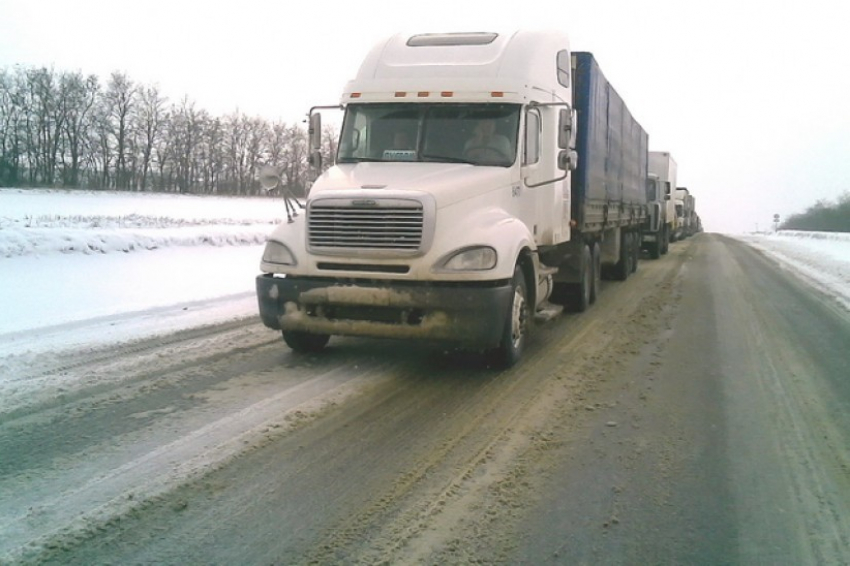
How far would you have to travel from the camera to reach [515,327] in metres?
7.05

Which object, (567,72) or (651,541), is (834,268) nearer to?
(567,72)

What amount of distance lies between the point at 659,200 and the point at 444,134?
20.3 meters

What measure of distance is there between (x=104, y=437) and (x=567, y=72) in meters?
7.47

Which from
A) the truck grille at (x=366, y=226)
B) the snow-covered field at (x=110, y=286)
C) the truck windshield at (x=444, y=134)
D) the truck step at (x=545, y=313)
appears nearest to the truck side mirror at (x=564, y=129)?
the truck windshield at (x=444, y=134)

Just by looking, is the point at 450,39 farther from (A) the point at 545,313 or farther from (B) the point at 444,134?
(A) the point at 545,313

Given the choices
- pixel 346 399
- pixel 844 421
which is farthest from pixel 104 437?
pixel 844 421

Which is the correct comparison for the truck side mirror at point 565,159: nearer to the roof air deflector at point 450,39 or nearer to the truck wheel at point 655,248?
the roof air deflector at point 450,39

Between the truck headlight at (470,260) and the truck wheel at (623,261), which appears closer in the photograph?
the truck headlight at (470,260)

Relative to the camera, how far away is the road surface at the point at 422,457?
11.3ft

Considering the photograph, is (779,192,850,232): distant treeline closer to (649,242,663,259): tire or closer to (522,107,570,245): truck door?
(649,242,663,259): tire

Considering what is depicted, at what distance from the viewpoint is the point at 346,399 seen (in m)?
5.86

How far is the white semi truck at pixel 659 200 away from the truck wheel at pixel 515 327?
49.3 feet

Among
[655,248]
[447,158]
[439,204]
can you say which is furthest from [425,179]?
[655,248]

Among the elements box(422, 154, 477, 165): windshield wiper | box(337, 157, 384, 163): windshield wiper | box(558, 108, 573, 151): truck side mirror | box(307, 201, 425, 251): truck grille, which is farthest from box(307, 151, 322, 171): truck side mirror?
box(558, 108, 573, 151): truck side mirror
